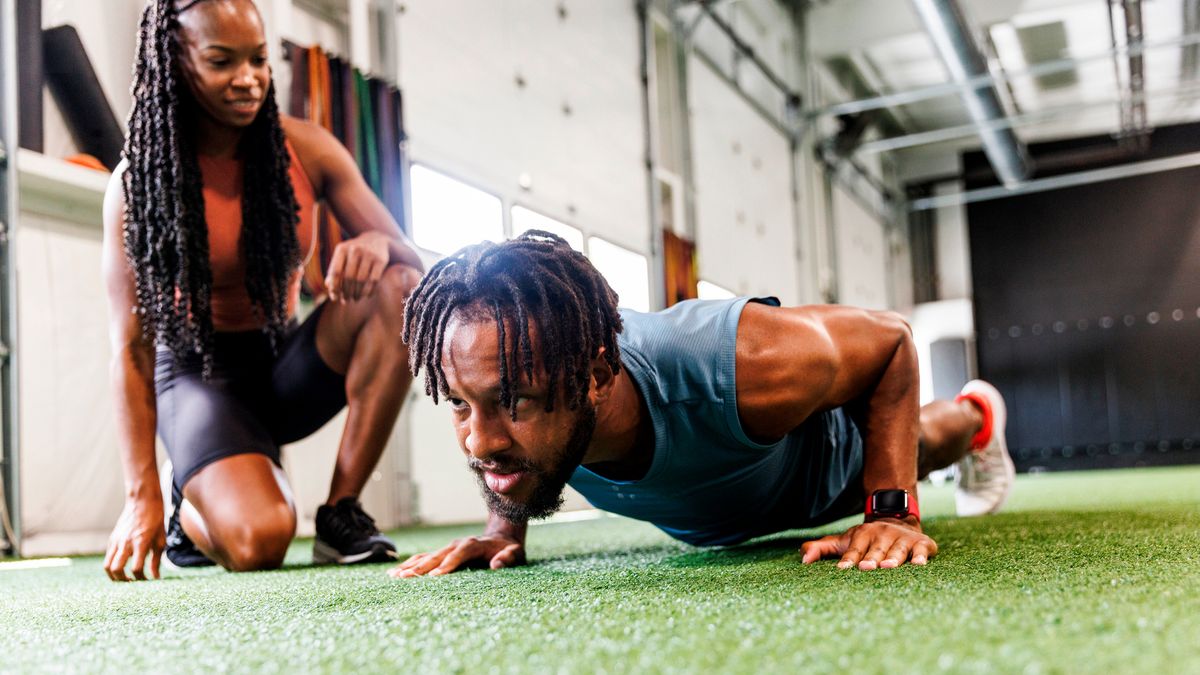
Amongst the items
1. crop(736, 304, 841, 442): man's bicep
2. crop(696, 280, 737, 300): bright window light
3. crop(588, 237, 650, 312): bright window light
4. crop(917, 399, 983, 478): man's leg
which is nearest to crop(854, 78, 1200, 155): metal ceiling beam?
crop(696, 280, 737, 300): bright window light

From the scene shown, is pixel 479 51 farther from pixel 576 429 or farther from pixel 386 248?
pixel 576 429

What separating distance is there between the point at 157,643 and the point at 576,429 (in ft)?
1.87

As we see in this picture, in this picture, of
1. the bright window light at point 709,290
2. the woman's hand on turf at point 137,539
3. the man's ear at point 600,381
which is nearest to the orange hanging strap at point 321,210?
the woman's hand on turf at point 137,539

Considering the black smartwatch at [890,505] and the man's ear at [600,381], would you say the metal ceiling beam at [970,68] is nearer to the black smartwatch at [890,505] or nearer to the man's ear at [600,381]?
the black smartwatch at [890,505]

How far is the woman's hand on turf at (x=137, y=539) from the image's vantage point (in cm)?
188

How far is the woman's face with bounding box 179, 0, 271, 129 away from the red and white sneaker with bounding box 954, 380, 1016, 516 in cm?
201

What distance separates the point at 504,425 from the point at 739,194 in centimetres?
765

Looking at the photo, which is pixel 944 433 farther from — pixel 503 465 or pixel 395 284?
pixel 503 465

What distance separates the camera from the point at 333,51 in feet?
16.0

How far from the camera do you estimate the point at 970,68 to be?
845 cm

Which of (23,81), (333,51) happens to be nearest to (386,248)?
(23,81)

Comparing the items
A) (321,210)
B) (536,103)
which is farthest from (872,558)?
(536,103)

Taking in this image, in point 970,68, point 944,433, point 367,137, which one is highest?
point 970,68

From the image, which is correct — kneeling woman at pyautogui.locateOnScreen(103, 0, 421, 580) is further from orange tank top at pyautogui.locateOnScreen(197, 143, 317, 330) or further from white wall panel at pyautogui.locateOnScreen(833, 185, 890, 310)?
white wall panel at pyautogui.locateOnScreen(833, 185, 890, 310)
